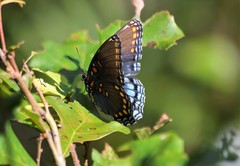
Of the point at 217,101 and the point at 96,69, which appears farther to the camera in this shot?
the point at 217,101

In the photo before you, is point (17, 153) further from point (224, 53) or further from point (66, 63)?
point (224, 53)

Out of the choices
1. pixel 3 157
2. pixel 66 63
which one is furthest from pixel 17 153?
pixel 66 63

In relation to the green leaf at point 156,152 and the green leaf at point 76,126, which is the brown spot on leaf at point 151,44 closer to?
the green leaf at point 76,126

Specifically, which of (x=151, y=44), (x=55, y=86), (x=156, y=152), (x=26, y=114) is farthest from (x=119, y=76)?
(x=156, y=152)

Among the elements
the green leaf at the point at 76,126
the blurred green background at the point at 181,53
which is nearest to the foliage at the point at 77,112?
the green leaf at the point at 76,126

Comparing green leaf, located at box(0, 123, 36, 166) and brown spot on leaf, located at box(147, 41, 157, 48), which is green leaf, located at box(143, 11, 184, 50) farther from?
green leaf, located at box(0, 123, 36, 166)
